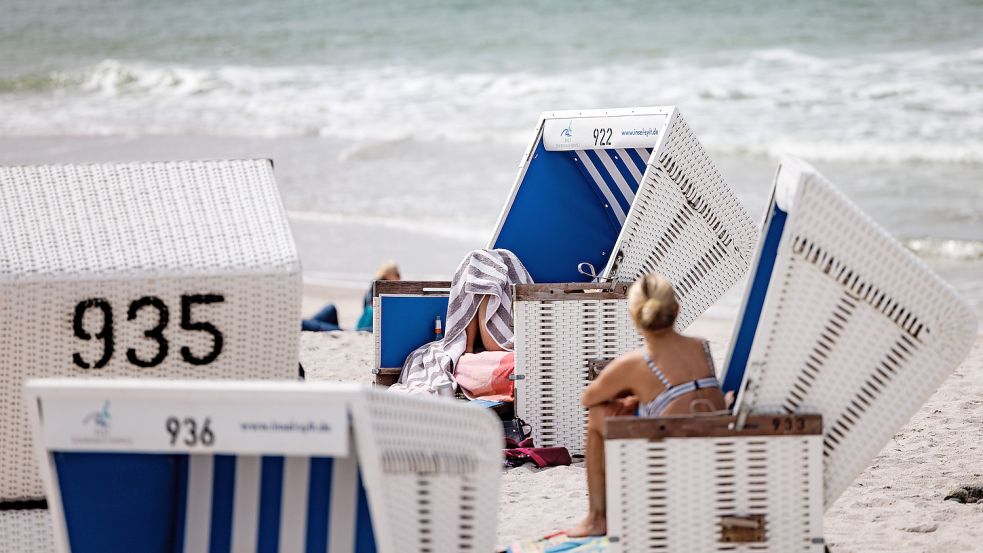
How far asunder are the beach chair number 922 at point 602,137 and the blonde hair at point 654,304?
2.27m

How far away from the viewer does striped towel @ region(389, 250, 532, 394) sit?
18.1 ft

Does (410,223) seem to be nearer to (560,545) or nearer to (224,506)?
(560,545)

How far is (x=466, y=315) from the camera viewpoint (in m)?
5.60

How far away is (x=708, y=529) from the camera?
11.0ft

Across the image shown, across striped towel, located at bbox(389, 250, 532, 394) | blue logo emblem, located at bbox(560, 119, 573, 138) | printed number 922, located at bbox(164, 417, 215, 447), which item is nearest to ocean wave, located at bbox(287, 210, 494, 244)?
blue logo emblem, located at bbox(560, 119, 573, 138)

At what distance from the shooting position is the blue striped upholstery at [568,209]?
236 inches

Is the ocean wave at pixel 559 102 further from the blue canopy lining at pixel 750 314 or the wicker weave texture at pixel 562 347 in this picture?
the blue canopy lining at pixel 750 314

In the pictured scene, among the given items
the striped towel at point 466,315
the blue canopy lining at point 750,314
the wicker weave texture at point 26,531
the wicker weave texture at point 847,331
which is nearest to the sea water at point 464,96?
the striped towel at point 466,315

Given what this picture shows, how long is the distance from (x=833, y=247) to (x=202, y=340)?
1727mm

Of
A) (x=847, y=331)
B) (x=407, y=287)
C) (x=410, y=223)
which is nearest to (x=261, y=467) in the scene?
(x=847, y=331)

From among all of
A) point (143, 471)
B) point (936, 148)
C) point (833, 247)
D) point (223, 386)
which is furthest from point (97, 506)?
point (936, 148)

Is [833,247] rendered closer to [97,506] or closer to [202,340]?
[202,340]

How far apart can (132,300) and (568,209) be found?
9.95ft

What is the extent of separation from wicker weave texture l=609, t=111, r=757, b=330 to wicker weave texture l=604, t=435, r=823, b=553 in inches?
71.4
